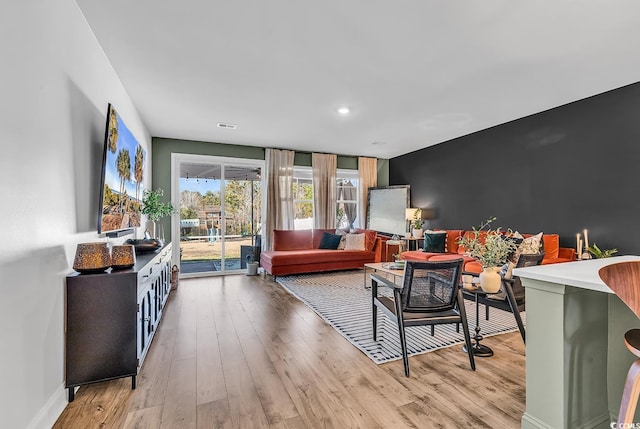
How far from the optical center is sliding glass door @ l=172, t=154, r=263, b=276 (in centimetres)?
593

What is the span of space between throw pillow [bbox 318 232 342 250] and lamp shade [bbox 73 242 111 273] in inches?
178

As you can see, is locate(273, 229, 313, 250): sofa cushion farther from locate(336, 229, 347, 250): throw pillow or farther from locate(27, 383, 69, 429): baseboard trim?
locate(27, 383, 69, 429): baseboard trim

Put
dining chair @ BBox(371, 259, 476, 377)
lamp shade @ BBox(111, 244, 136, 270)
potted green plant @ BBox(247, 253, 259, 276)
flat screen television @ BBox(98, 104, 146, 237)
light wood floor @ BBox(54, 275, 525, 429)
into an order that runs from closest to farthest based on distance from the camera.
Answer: light wood floor @ BBox(54, 275, 525, 429) → lamp shade @ BBox(111, 244, 136, 270) → dining chair @ BBox(371, 259, 476, 377) → flat screen television @ BBox(98, 104, 146, 237) → potted green plant @ BBox(247, 253, 259, 276)

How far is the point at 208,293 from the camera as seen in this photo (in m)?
4.68

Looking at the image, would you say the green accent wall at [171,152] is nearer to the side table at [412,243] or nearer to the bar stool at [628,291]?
the side table at [412,243]

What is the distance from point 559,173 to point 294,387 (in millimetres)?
4457

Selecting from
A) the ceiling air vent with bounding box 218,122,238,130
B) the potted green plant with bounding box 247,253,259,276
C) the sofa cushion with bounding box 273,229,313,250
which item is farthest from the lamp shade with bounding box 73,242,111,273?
the sofa cushion with bounding box 273,229,313,250

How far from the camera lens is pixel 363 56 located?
2824 mm

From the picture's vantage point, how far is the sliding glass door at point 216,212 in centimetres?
593

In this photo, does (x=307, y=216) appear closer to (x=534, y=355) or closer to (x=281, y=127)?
(x=281, y=127)

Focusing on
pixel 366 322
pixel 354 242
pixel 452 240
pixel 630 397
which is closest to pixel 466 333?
pixel 366 322

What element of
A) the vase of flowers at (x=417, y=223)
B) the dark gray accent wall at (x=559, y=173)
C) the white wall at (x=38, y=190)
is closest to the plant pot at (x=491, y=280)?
the dark gray accent wall at (x=559, y=173)

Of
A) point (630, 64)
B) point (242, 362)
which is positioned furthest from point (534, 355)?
point (630, 64)

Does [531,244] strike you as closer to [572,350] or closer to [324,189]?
[572,350]
